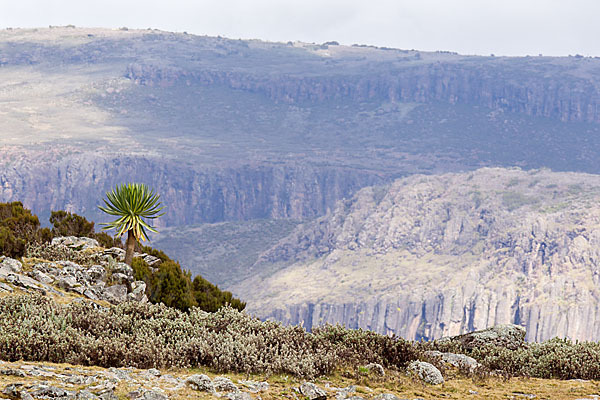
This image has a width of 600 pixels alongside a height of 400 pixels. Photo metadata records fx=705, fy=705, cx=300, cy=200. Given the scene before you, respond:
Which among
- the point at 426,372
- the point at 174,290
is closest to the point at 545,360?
the point at 426,372

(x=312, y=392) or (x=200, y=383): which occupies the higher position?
(x=200, y=383)

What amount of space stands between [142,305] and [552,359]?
354 inches

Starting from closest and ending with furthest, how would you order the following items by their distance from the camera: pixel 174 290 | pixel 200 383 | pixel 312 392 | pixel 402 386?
pixel 200 383, pixel 312 392, pixel 402 386, pixel 174 290

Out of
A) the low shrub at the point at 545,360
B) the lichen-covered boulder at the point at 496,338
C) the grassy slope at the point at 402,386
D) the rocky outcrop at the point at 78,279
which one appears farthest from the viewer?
the rocky outcrop at the point at 78,279

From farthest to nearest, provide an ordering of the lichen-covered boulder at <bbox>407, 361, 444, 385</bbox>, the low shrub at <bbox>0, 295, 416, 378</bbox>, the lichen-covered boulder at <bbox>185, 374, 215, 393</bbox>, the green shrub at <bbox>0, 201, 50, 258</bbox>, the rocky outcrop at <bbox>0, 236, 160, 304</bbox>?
1. the green shrub at <bbox>0, 201, 50, 258</bbox>
2. the rocky outcrop at <bbox>0, 236, 160, 304</bbox>
3. the lichen-covered boulder at <bbox>407, 361, 444, 385</bbox>
4. the low shrub at <bbox>0, 295, 416, 378</bbox>
5. the lichen-covered boulder at <bbox>185, 374, 215, 393</bbox>

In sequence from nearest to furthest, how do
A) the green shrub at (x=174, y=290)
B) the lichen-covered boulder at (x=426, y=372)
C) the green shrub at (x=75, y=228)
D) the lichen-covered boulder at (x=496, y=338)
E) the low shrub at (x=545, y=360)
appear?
the lichen-covered boulder at (x=426, y=372)
the low shrub at (x=545, y=360)
the lichen-covered boulder at (x=496, y=338)
the green shrub at (x=174, y=290)
the green shrub at (x=75, y=228)

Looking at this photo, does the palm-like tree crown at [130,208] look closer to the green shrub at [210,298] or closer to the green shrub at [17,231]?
the green shrub at [17,231]

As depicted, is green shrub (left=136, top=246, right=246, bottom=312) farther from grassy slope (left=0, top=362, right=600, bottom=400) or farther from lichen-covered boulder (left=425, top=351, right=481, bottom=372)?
grassy slope (left=0, top=362, right=600, bottom=400)

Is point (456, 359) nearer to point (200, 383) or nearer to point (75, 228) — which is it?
point (200, 383)

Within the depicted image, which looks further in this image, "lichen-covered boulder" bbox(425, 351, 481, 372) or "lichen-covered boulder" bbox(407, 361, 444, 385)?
"lichen-covered boulder" bbox(425, 351, 481, 372)

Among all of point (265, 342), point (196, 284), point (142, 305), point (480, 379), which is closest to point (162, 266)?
point (196, 284)

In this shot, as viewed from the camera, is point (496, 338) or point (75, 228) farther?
point (75, 228)

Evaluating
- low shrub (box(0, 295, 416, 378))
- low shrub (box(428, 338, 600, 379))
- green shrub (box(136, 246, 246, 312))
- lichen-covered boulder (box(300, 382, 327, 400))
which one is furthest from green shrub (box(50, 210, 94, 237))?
lichen-covered boulder (box(300, 382, 327, 400))

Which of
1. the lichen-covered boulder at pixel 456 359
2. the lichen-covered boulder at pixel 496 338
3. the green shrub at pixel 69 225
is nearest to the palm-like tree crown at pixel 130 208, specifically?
the green shrub at pixel 69 225
